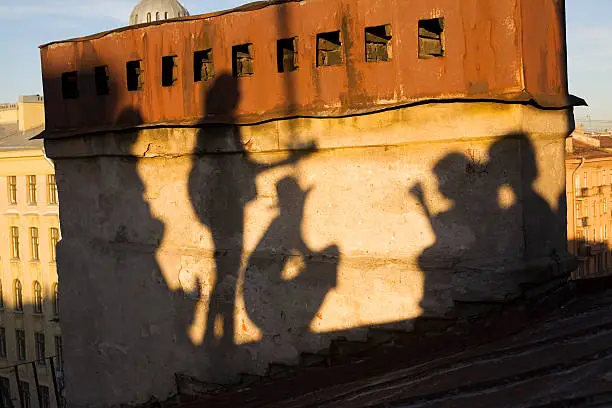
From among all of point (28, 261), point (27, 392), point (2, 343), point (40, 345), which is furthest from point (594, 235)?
point (2, 343)

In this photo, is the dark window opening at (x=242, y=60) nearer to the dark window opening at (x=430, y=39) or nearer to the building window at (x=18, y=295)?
the dark window opening at (x=430, y=39)

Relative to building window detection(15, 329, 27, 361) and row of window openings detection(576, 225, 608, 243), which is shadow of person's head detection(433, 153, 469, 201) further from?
row of window openings detection(576, 225, 608, 243)

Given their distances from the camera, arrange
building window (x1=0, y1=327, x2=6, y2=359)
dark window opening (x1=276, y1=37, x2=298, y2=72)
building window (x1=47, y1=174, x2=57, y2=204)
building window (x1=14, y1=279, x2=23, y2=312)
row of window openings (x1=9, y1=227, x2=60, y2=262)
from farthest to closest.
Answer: building window (x1=0, y1=327, x2=6, y2=359) → building window (x1=14, y1=279, x2=23, y2=312) → row of window openings (x1=9, y1=227, x2=60, y2=262) → building window (x1=47, y1=174, x2=57, y2=204) → dark window opening (x1=276, y1=37, x2=298, y2=72)

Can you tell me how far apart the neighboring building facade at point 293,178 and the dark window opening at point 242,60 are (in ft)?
0.08

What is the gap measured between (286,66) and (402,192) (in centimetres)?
194

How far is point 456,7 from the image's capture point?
7434 mm

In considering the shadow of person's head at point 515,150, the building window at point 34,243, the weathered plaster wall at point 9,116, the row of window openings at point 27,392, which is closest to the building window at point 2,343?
the row of window openings at point 27,392

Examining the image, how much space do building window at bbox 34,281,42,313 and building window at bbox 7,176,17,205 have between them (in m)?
3.49

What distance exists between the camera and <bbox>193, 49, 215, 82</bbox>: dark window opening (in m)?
9.41

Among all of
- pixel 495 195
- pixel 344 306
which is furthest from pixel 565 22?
pixel 344 306

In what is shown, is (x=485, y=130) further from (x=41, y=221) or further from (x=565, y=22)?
(x=41, y=221)

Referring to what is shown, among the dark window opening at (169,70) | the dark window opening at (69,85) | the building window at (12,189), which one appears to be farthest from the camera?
the building window at (12,189)

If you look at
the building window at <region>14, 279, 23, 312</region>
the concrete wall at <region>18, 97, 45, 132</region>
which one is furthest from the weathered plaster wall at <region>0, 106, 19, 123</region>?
the building window at <region>14, 279, 23, 312</region>

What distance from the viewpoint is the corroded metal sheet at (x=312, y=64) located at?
24.2 ft
